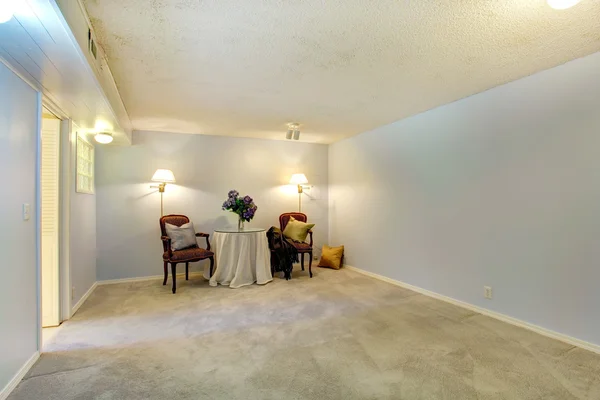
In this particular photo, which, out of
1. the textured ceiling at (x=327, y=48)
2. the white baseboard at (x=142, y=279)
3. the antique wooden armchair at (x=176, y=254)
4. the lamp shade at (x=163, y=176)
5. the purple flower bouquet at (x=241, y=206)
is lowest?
the white baseboard at (x=142, y=279)

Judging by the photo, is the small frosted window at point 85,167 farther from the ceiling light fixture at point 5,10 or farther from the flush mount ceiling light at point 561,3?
the flush mount ceiling light at point 561,3

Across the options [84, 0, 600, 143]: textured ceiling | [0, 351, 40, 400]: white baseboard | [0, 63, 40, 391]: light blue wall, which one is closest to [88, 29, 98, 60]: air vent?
[84, 0, 600, 143]: textured ceiling


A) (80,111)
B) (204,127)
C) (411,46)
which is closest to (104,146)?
(204,127)

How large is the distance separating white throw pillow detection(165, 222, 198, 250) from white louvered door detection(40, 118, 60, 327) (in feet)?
4.45

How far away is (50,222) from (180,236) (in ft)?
4.92

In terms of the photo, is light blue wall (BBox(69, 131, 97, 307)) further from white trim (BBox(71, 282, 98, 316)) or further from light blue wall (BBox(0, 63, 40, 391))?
light blue wall (BBox(0, 63, 40, 391))

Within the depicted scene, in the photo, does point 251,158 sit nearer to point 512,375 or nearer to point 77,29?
point 77,29

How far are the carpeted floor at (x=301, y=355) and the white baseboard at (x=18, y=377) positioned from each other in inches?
2.0

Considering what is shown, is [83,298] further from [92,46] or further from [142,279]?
[92,46]

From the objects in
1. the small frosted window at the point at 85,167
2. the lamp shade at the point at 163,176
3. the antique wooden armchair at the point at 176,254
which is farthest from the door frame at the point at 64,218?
the lamp shade at the point at 163,176

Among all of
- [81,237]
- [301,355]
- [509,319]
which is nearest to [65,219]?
[81,237]

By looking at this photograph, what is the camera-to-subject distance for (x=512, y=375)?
199 cm

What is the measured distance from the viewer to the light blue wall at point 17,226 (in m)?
1.84

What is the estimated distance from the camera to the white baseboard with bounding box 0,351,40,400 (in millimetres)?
1791
